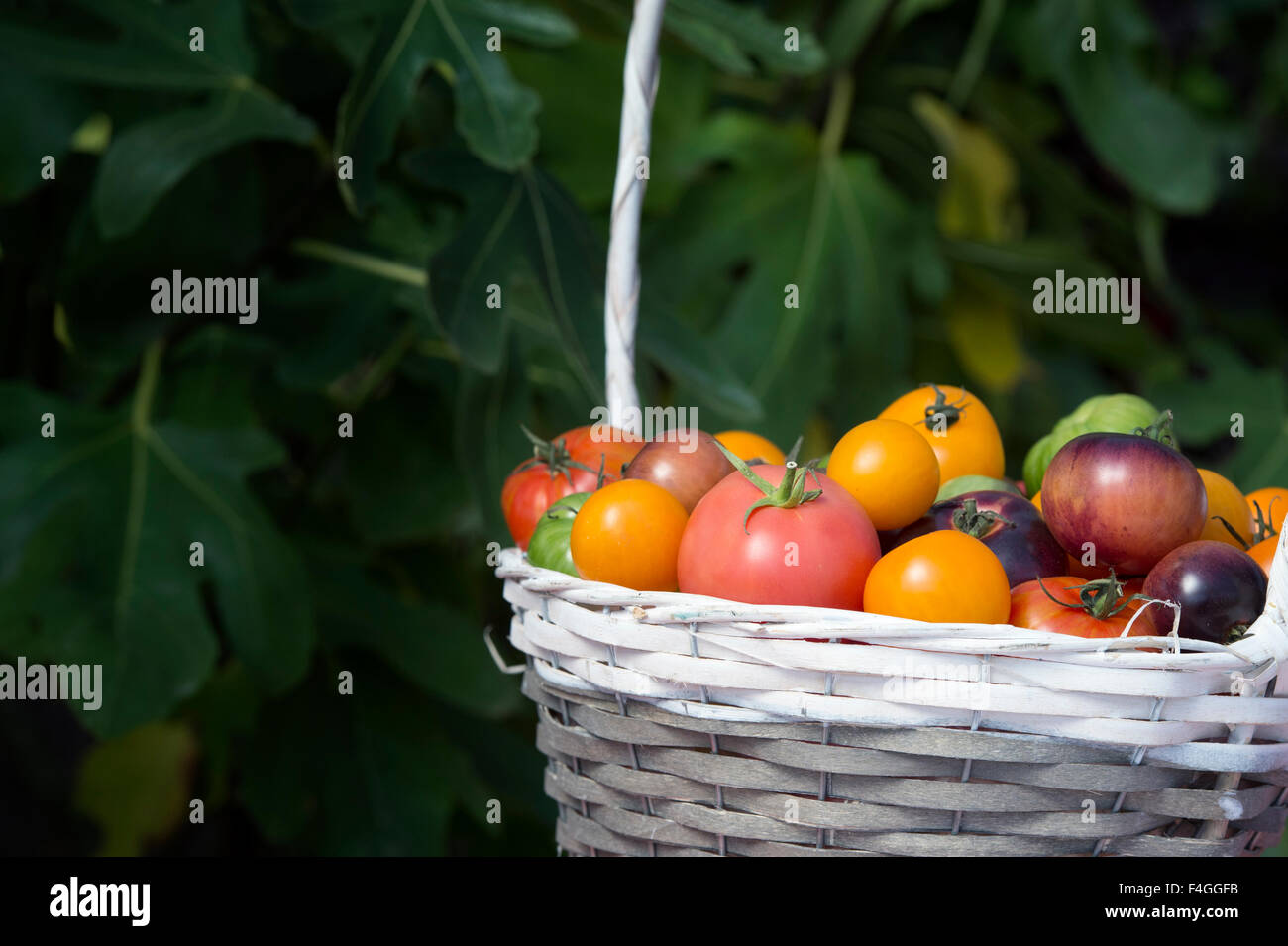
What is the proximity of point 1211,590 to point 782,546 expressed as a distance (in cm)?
19

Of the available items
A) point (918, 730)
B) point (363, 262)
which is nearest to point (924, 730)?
point (918, 730)

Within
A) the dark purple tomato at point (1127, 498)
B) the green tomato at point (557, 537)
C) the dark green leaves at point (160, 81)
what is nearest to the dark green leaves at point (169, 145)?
the dark green leaves at point (160, 81)

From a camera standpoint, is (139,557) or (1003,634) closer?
(1003,634)

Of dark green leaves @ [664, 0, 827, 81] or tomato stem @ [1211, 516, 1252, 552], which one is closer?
tomato stem @ [1211, 516, 1252, 552]

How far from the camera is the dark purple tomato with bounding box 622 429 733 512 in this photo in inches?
24.3

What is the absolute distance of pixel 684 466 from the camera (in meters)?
0.62

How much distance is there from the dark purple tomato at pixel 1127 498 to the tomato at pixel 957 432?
0.12 meters

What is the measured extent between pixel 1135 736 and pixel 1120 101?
1212 millimetres

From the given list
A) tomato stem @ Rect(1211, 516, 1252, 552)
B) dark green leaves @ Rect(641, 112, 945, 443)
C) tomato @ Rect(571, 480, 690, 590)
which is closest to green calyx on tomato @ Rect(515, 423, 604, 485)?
tomato @ Rect(571, 480, 690, 590)

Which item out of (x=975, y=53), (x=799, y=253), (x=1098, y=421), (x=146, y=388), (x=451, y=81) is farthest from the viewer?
(x=975, y=53)

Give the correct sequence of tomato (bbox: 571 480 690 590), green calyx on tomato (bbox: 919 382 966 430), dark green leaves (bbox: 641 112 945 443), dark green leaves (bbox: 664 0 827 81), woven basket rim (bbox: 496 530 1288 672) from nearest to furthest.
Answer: woven basket rim (bbox: 496 530 1288 672) → tomato (bbox: 571 480 690 590) → green calyx on tomato (bbox: 919 382 966 430) → dark green leaves (bbox: 664 0 827 81) → dark green leaves (bbox: 641 112 945 443)

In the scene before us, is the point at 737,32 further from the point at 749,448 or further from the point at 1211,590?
the point at 1211,590

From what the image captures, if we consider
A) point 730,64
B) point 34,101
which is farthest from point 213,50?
point 730,64

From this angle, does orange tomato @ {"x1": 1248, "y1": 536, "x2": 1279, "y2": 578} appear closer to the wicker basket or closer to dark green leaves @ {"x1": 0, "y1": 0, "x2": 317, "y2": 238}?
the wicker basket
